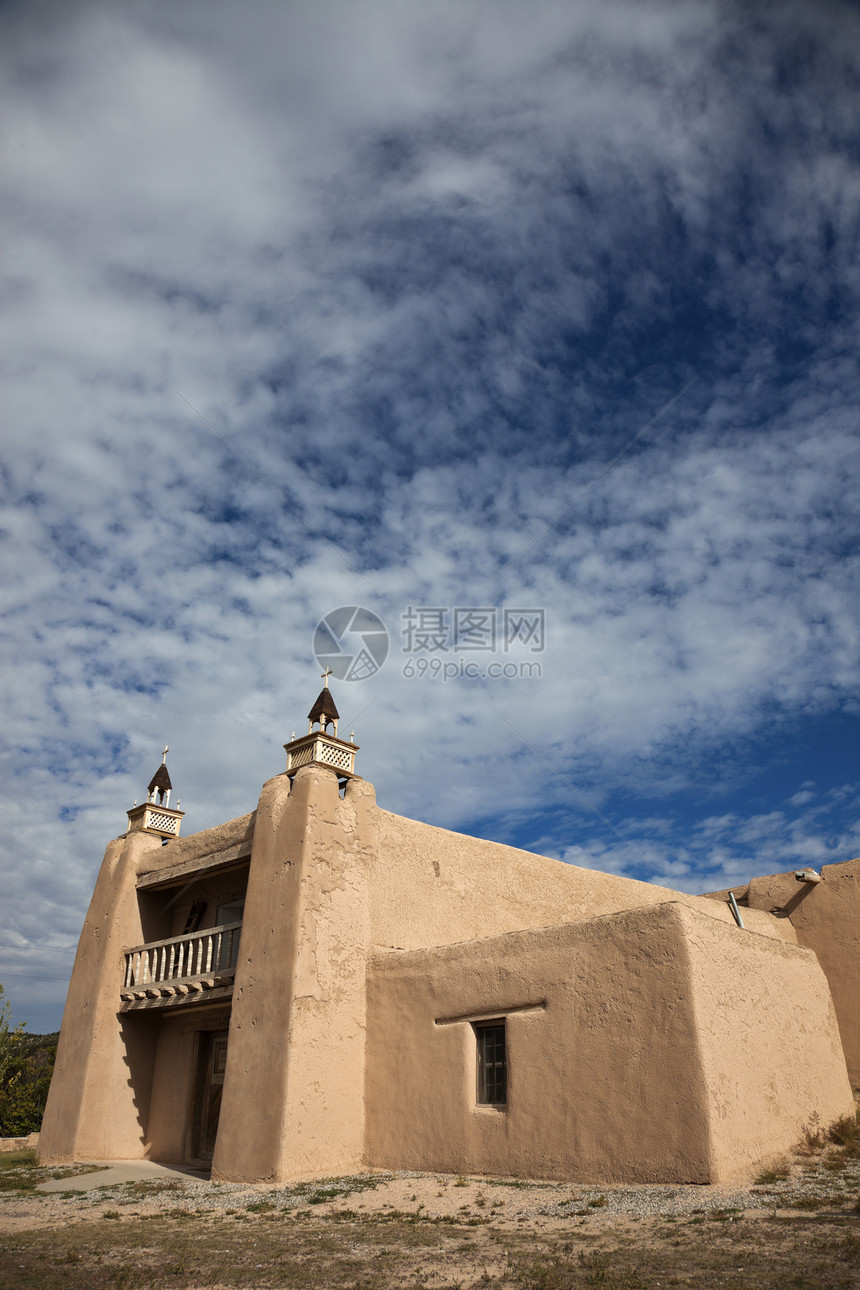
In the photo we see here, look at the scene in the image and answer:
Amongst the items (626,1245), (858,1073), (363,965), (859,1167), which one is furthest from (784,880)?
(626,1245)

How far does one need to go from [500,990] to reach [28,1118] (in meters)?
21.8

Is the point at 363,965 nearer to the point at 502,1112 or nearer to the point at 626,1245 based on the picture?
the point at 502,1112

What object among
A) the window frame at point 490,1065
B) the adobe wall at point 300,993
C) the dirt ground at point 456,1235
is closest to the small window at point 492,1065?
the window frame at point 490,1065

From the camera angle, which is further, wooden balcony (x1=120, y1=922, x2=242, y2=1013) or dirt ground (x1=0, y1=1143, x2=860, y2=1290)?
wooden balcony (x1=120, y1=922, x2=242, y2=1013)

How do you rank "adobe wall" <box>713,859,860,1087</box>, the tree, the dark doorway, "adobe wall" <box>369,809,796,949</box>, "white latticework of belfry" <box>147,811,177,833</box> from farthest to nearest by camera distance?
1. the tree
2. "white latticework of belfry" <box>147,811,177,833</box>
3. "adobe wall" <box>713,859,860,1087</box>
4. the dark doorway
5. "adobe wall" <box>369,809,796,949</box>

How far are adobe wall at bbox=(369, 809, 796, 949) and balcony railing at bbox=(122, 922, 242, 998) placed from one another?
2775 millimetres

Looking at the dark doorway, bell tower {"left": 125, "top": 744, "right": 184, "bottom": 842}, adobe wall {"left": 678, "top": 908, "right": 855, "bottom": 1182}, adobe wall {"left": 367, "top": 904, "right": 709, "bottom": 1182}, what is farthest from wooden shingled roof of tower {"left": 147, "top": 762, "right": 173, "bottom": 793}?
adobe wall {"left": 678, "top": 908, "right": 855, "bottom": 1182}

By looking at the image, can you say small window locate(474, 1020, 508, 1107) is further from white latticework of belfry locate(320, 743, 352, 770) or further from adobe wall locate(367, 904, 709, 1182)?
white latticework of belfry locate(320, 743, 352, 770)

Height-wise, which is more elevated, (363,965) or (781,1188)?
(363,965)

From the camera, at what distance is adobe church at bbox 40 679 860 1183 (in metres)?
10.1

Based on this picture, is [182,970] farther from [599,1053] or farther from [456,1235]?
[456,1235]

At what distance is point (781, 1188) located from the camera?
883cm

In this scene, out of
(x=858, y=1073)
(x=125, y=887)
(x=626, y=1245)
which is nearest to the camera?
(x=626, y=1245)

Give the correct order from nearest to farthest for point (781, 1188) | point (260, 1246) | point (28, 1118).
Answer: point (260, 1246), point (781, 1188), point (28, 1118)
